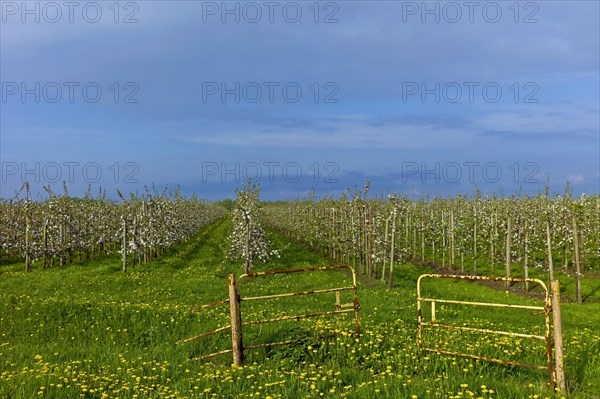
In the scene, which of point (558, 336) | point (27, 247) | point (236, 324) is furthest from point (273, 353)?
point (27, 247)

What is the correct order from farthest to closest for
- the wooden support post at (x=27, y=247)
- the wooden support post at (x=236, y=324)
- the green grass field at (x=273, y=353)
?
the wooden support post at (x=27, y=247) < the wooden support post at (x=236, y=324) < the green grass field at (x=273, y=353)

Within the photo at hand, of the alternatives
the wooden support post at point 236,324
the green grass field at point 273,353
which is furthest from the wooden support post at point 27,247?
the wooden support post at point 236,324

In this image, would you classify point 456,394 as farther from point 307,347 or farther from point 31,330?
point 31,330

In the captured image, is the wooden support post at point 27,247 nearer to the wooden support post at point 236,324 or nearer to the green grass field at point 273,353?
the green grass field at point 273,353

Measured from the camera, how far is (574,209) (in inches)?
1098

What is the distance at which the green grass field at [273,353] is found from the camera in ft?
31.8

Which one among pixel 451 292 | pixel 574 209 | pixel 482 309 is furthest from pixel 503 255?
pixel 482 309

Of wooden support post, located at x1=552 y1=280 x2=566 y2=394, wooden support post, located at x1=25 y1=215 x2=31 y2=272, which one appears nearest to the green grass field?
wooden support post, located at x1=552 y1=280 x2=566 y2=394

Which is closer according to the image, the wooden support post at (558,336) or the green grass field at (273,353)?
the wooden support post at (558,336)

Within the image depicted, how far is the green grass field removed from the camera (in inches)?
381

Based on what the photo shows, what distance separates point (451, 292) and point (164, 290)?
14.9 metres

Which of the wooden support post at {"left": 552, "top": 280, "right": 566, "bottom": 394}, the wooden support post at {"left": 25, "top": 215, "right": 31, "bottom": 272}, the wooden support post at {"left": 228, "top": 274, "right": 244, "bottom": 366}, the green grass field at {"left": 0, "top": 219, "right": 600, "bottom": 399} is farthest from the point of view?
the wooden support post at {"left": 25, "top": 215, "right": 31, "bottom": 272}

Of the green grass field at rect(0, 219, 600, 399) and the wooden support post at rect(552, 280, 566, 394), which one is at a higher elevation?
the wooden support post at rect(552, 280, 566, 394)

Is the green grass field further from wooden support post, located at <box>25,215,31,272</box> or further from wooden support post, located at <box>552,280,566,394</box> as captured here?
wooden support post, located at <box>25,215,31,272</box>
